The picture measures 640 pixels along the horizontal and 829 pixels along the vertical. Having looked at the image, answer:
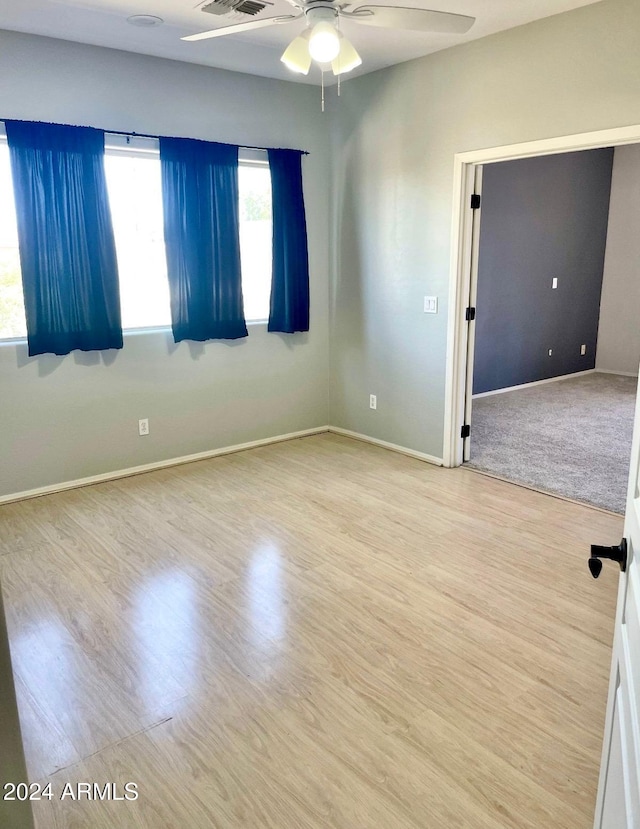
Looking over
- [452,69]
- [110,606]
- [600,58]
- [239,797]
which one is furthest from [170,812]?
[452,69]

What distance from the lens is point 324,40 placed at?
250 centimetres

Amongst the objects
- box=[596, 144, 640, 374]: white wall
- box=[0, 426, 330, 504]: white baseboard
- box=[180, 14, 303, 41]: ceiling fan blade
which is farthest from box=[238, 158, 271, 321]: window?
box=[596, 144, 640, 374]: white wall

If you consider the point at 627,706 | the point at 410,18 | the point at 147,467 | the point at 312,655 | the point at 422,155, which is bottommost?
the point at 312,655

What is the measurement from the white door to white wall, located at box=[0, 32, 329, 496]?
3.62 metres

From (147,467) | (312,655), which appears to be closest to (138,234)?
(147,467)

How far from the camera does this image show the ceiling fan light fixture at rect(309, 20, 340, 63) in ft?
8.20

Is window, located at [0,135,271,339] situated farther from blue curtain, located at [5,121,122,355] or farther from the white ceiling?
the white ceiling

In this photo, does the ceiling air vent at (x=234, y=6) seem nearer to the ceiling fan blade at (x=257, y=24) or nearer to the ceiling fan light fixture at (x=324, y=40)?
the ceiling fan blade at (x=257, y=24)

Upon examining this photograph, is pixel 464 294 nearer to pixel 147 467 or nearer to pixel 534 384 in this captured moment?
pixel 147 467

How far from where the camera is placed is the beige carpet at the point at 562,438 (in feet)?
13.9

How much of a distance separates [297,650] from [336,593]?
1.51 ft

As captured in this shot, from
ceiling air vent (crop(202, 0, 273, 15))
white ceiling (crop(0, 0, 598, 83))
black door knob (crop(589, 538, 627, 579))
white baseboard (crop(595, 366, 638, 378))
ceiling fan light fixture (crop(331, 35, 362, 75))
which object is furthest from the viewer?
white baseboard (crop(595, 366, 638, 378))

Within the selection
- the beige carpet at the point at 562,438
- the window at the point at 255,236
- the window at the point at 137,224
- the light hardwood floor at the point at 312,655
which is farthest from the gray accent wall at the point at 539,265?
the light hardwood floor at the point at 312,655

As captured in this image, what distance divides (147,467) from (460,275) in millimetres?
2603
